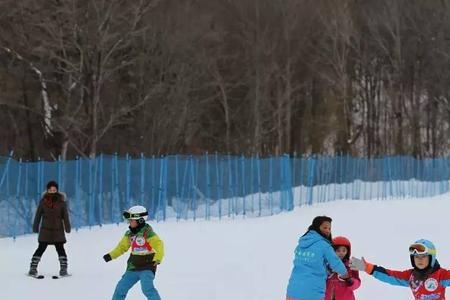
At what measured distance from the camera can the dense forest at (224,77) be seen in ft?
104

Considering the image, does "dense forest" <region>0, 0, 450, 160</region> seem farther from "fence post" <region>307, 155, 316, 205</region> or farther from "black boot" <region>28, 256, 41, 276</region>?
"black boot" <region>28, 256, 41, 276</region>

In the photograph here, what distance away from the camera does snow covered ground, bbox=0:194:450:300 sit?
12227 millimetres

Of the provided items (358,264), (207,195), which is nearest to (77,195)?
(207,195)

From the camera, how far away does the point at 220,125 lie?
48.7 m

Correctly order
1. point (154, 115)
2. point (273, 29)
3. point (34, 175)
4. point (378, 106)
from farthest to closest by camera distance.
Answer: point (378, 106)
point (273, 29)
point (154, 115)
point (34, 175)

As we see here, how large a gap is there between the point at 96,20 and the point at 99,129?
5.50 meters

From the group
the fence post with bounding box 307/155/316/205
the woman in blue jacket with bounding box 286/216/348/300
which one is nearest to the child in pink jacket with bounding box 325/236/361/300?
the woman in blue jacket with bounding box 286/216/348/300

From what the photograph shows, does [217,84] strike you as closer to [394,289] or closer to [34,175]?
[34,175]

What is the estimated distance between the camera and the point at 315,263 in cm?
761

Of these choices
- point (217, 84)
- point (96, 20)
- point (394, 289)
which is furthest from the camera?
point (217, 84)

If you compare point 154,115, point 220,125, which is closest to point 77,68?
point 154,115

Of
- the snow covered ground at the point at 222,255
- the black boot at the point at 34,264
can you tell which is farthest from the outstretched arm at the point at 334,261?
the black boot at the point at 34,264

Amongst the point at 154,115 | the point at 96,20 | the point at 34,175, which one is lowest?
the point at 34,175

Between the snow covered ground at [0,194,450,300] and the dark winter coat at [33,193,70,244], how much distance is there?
2.41ft
